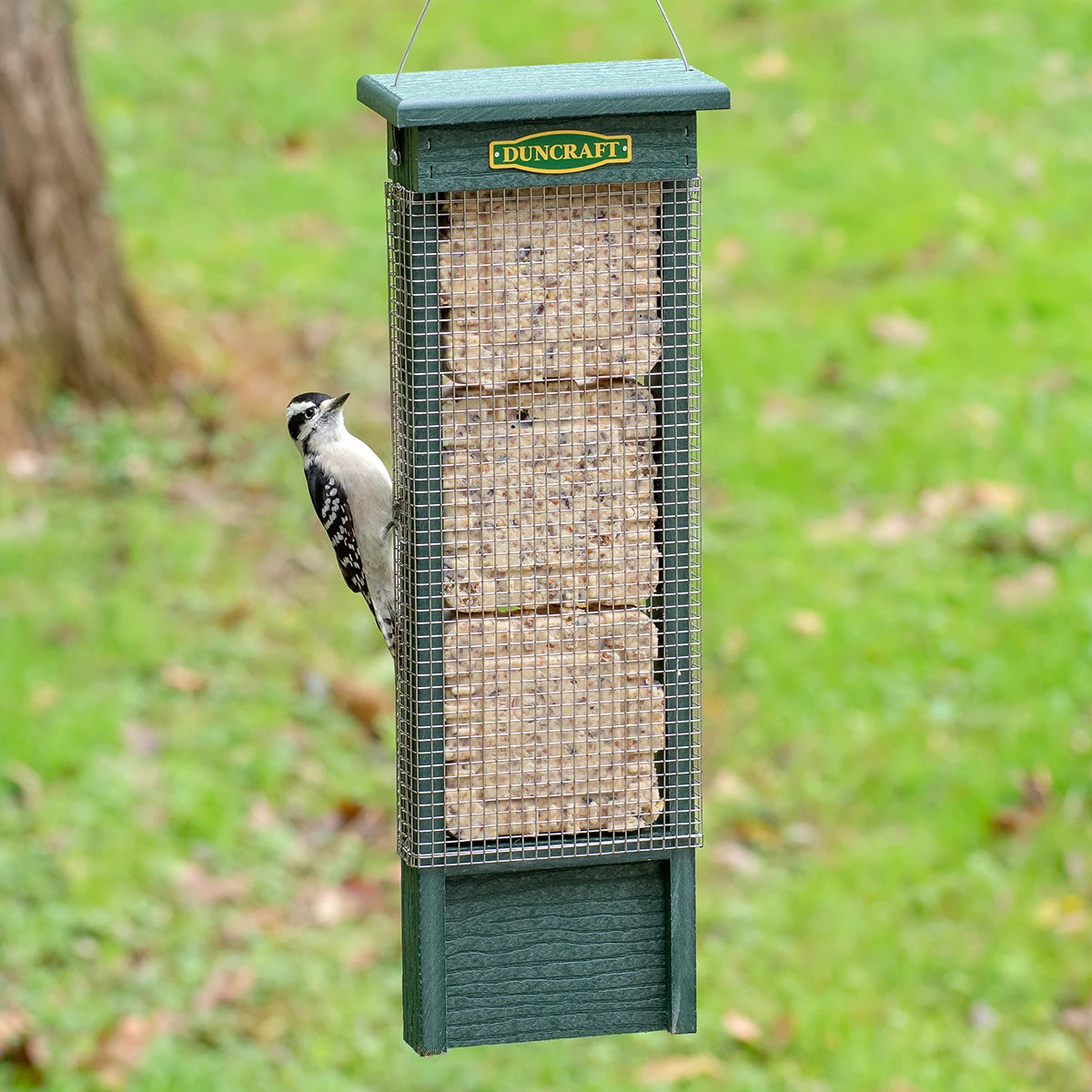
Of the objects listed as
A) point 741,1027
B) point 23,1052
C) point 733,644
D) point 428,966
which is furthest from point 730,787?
point 428,966

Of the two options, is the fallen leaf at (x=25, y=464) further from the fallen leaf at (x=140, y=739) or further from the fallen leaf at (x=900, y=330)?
the fallen leaf at (x=900, y=330)

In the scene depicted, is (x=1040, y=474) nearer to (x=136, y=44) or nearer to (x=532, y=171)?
(x=532, y=171)

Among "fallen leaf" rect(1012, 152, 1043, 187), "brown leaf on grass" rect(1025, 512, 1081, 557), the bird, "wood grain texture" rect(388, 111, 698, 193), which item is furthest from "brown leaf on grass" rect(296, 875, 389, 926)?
"fallen leaf" rect(1012, 152, 1043, 187)

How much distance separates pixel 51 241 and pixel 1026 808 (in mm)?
5529

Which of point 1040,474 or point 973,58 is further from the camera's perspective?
point 973,58

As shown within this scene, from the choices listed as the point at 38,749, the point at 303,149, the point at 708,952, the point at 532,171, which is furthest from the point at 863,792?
the point at 303,149

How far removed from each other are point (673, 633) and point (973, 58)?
1011 cm

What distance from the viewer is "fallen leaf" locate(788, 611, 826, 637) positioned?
9039mm

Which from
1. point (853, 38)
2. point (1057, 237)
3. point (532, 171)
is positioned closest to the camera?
point (532, 171)

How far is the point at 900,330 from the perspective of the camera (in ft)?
35.6

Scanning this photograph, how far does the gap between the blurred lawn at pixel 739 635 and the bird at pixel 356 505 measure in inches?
93.1

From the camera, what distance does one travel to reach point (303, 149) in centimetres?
1312

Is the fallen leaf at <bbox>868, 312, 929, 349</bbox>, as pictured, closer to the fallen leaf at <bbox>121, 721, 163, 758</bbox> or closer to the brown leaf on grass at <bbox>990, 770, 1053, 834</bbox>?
the brown leaf on grass at <bbox>990, 770, 1053, 834</bbox>

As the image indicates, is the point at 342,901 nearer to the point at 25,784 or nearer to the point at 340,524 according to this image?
the point at 25,784
